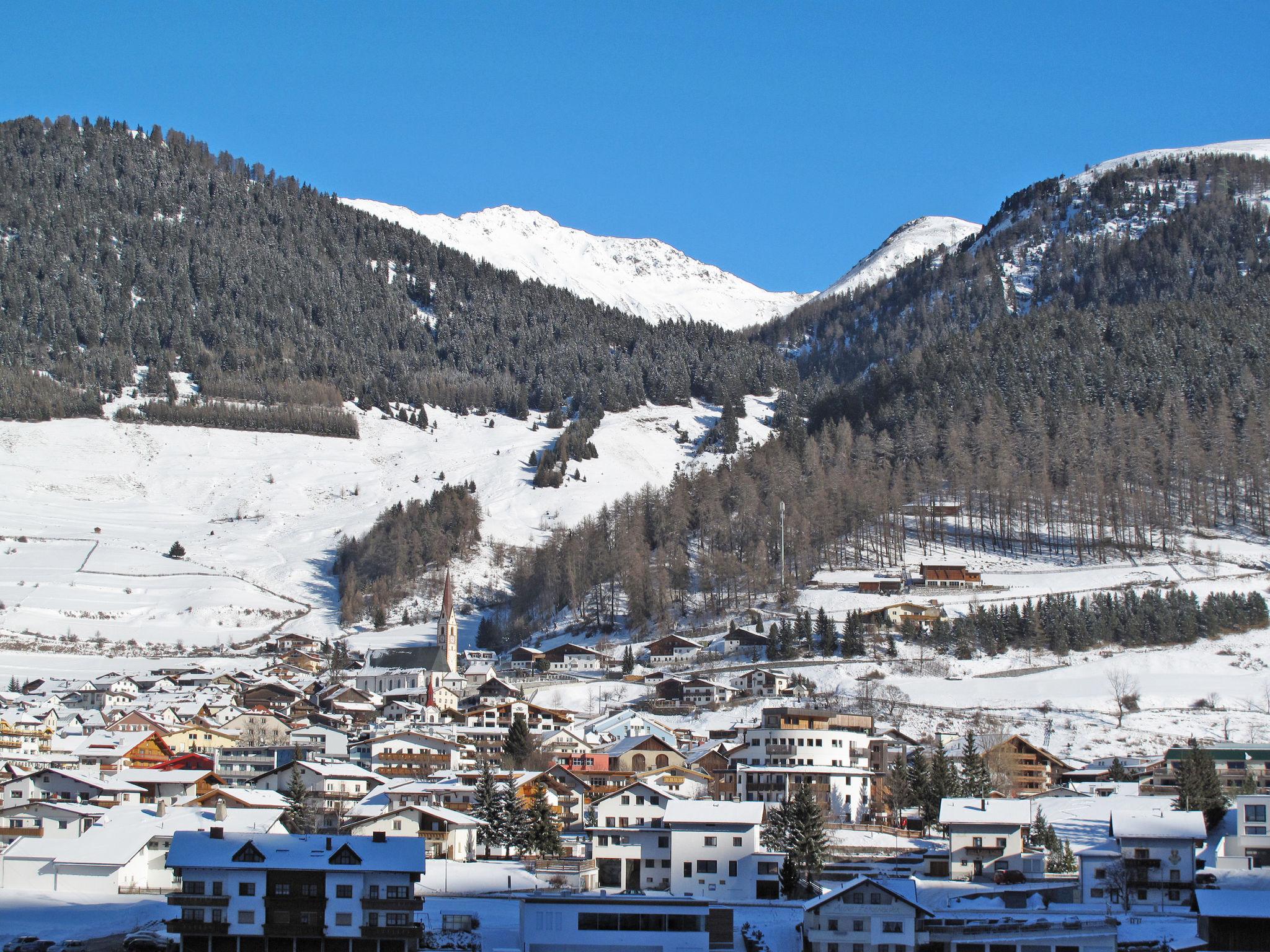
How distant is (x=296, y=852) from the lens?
136 ft

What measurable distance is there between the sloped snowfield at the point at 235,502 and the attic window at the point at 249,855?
255 ft

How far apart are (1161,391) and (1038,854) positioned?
299 ft

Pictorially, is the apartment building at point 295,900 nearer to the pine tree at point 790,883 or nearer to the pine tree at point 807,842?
the pine tree at point 790,883

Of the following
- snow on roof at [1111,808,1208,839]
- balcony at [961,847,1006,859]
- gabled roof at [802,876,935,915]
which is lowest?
gabled roof at [802,876,935,915]

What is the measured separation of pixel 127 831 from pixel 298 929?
36.0ft

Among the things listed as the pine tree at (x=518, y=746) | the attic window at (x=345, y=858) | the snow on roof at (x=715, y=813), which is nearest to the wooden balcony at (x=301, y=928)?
the attic window at (x=345, y=858)

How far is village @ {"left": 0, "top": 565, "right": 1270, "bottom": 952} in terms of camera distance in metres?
40.4

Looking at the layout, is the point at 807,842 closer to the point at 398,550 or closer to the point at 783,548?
the point at 783,548

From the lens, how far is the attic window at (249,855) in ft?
135

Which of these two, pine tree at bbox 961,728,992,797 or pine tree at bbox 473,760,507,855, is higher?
pine tree at bbox 961,728,992,797

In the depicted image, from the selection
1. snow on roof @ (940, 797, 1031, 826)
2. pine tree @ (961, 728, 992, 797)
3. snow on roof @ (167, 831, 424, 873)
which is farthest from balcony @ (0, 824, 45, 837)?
pine tree @ (961, 728, 992, 797)

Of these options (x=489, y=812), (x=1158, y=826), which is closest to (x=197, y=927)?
(x=489, y=812)

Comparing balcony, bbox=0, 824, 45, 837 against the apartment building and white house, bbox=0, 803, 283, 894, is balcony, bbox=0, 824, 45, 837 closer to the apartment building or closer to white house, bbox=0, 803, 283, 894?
white house, bbox=0, 803, 283, 894

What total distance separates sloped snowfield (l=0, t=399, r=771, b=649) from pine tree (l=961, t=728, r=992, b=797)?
6834cm
